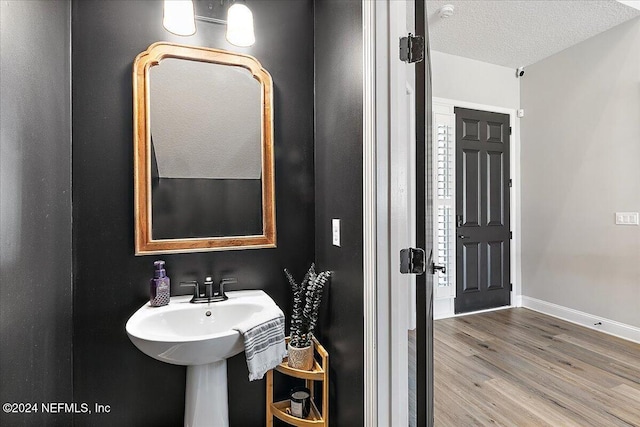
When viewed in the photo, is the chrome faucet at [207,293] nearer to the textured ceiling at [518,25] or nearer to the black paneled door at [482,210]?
the textured ceiling at [518,25]

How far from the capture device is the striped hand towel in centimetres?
130

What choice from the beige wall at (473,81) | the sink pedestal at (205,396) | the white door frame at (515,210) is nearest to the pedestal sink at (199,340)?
the sink pedestal at (205,396)

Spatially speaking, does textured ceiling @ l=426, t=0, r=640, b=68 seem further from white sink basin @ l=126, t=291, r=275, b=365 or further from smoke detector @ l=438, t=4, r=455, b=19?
white sink basin @ l=126, t=291, r=275, b=365

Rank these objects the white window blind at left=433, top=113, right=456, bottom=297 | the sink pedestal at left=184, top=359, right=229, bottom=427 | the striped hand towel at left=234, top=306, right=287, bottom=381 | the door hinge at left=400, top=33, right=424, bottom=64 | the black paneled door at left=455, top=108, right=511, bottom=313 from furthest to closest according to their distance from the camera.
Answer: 1. the black paneled door at left=455, top=108, right=511, bottom=313
2. the white window blind at left=433, top=113, right=456, bottom=297
3. the sink pedestal at left=184, top=359, right=229, bottom=427
4. the striped hand towel at left=234, top=306, right=287, bottom=381
5. the door hinge at left=400, top=33, right=424, bottom=64

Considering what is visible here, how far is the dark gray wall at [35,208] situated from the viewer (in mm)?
1036

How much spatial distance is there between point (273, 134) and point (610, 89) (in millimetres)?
3250

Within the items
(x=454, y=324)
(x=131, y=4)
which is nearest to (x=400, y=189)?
(x=131, y=4)

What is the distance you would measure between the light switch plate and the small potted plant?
2.94 metres

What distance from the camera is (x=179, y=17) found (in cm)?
155

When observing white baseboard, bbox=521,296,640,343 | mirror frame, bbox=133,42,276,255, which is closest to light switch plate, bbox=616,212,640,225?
white baseboard, bbox=521,296,640,343

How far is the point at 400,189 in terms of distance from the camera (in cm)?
124

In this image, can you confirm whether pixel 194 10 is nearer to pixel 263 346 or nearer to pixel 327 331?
pixel 263 346

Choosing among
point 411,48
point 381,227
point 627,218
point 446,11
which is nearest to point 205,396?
point 381,227

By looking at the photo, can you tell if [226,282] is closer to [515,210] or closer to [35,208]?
[35,208]
